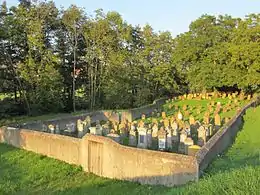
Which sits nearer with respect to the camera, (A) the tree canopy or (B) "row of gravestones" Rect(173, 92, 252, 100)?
(A) the tree canopy

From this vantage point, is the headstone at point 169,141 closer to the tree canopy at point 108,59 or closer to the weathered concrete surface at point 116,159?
the weathered concrete surface at point 116,159

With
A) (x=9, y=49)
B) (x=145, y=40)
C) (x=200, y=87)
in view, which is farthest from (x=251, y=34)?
(x=9, y=49)

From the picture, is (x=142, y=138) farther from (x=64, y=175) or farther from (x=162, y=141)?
(x=64, y=175)

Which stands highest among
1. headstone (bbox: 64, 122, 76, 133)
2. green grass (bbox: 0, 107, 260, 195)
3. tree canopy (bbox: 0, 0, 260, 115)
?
tree canopy (bbox: 0, 0, 260, 115)

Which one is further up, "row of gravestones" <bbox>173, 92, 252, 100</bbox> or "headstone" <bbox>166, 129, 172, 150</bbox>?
"row of gravestones" <bbox>173, 92, 252, 100</bbox>

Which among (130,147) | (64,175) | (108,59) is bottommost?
(64,175)

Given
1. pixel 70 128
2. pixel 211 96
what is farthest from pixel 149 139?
pixel 211 96

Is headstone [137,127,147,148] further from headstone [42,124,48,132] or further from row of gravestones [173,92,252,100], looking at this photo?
row of gravestones [173,92,252,100]

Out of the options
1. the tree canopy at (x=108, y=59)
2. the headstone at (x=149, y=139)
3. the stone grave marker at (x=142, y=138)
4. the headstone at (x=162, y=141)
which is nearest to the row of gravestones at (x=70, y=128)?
the stone grave marker at (x=142, y=138)

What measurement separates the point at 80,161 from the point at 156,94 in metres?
23.2

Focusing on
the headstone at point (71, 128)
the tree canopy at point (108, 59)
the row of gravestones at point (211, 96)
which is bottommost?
Result: the headstone at point (71, 128)

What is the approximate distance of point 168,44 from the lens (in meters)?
34.7

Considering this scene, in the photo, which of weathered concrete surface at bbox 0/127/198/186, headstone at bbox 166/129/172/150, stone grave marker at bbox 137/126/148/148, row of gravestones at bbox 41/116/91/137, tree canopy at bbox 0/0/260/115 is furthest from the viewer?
tree canopy at bbox 0/0/260/115

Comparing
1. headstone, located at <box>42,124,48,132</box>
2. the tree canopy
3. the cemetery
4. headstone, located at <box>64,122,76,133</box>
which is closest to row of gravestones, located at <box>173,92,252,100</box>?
the tree canopy
